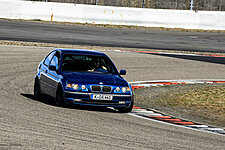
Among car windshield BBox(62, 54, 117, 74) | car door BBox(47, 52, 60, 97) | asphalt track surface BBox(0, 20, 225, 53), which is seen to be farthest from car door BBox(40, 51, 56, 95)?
asphalt track surface BBox(0, 20, 225, 53)

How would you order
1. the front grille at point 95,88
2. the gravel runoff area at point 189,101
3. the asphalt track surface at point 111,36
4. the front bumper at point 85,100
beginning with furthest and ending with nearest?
1. the asphalt track surface at point 111,36
2. the gravel runoff area at point 189,101
3. the front grille at point 95,88
4. the front bumper at point 85,100

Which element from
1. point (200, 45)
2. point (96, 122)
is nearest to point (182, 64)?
point (200, 45)

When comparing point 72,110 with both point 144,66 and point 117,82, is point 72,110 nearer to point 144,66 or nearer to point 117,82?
point 117,82

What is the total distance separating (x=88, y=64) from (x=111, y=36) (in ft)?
57.8

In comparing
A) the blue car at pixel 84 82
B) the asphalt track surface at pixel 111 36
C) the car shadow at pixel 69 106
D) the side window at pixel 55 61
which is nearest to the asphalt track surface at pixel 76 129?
the car shadow at pixel 69 106

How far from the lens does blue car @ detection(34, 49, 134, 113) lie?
1155 centimetres

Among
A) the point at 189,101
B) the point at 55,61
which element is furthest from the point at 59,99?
the point at 189,101

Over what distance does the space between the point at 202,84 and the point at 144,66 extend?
352cm

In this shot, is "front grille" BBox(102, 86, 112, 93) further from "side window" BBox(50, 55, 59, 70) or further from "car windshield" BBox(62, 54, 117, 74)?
"side window" BBox(50, 55, 59, 70)

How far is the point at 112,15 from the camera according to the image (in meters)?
34.3

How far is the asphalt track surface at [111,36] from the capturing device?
27.7m

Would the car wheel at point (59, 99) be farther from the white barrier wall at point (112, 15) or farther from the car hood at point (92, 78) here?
the white barrier wall at point (112, 15)

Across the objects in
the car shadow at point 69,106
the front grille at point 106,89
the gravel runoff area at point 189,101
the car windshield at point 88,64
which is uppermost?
the car windshield at point 88,64

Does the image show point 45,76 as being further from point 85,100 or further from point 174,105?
point 174,105
